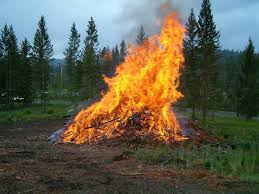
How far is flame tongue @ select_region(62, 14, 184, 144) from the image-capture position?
18031 mm

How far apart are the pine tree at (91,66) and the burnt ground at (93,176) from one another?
44.8 meters

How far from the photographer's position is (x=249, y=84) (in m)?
44.9

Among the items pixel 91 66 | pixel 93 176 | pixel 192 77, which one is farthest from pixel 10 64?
pixel 93 176

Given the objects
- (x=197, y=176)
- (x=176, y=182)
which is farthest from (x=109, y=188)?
(x=197, y=176)

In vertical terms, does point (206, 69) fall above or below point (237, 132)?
above

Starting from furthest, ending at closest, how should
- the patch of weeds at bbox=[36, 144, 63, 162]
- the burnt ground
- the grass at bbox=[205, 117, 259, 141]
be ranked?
the grass at bbox=[205, 117, 259, 141] < the patch of weeds at bbox=[36, 144, 63, 162] < the burnt ground

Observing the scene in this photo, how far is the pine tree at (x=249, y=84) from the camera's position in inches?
1766

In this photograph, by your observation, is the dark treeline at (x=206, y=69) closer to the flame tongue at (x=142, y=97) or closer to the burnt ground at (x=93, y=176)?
the flame tongue at (x=142, y=97)

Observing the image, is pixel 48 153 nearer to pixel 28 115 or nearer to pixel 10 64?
pixel 28 115

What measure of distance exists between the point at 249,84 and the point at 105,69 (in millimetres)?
22282

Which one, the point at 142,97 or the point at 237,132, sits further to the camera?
the point at 237,132

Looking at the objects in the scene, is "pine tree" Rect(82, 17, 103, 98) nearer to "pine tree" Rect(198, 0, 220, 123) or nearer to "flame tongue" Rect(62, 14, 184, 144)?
"pine tree" Rect(198, 0, 220, 123)

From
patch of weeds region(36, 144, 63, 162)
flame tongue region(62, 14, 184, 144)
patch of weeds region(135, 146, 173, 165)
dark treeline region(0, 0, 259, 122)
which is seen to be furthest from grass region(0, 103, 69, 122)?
patch of weeds region(135, 146, 173, 165)

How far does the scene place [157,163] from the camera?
42.3 feet
